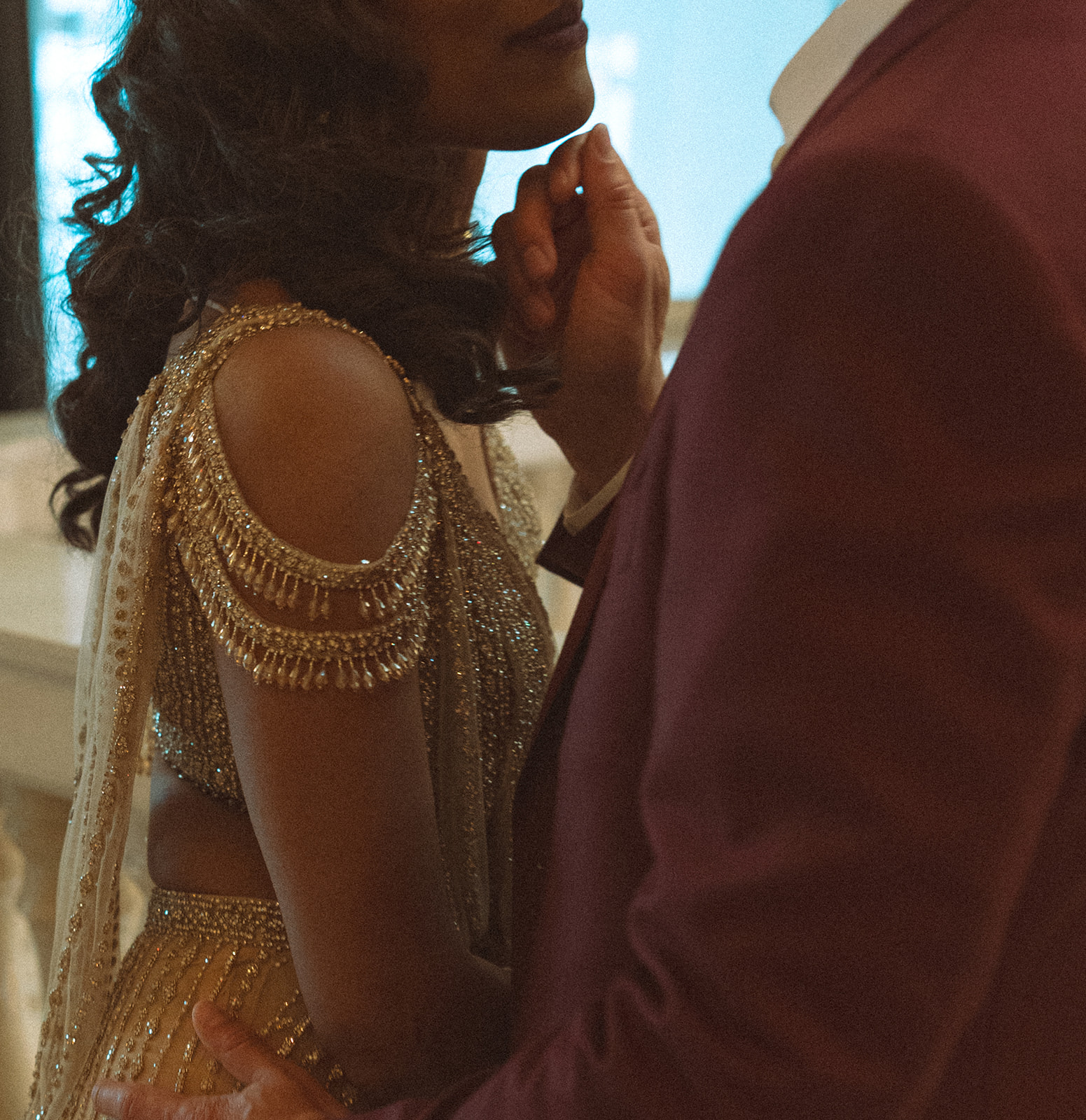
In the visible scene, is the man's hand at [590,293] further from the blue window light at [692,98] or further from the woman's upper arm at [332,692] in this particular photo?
the blue window light at [692,98]

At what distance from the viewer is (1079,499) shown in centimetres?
35

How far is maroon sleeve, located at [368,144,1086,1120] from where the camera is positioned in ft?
1.14

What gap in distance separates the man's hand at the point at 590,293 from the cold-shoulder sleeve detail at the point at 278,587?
0.93 ft

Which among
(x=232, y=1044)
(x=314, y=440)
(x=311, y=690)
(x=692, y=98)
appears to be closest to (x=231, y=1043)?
(x=232, y=1044)

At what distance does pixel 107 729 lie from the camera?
712mm

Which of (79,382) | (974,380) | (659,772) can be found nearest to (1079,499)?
(974,380)

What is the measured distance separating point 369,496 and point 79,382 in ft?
1.33

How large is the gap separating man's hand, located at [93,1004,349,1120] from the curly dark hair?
41 centimetres

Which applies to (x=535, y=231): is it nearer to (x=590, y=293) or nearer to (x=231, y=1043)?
(x=590, y=293)

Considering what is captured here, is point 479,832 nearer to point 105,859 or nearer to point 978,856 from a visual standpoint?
point 105,859

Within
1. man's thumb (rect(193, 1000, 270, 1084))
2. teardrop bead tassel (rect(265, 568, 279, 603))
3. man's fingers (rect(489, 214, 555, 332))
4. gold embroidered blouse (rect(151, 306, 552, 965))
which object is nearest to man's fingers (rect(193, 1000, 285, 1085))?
man's thumb (rect(193, 1000, 270, 1084))

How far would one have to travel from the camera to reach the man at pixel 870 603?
347mm

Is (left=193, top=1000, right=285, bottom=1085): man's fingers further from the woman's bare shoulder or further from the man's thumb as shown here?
the woman's bare shoulder

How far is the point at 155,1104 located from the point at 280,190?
0.54m
